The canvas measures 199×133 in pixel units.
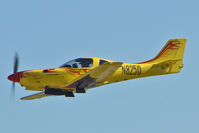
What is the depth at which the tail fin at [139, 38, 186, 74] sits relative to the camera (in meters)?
26.0

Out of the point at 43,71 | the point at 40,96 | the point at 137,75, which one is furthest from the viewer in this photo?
the point at 40,96

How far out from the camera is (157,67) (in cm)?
2591

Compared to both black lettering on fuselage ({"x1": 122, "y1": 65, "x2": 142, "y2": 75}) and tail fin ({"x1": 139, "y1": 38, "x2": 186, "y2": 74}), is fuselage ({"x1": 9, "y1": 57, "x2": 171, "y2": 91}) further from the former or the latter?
tail fin ({"x1": 139, "y1": 38, "x2": 186, "y2": 74})

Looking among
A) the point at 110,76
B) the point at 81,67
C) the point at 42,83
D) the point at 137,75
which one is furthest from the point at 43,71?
the point at 137,75

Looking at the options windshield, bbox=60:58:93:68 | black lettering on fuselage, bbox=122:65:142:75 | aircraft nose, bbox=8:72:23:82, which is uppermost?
windshield, bbox=60:58:93:68

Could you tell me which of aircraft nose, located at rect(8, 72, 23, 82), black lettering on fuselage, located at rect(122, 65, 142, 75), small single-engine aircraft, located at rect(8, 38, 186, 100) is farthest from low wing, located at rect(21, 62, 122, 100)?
aircraft nose, located at rect(8, 72, 23, 82)

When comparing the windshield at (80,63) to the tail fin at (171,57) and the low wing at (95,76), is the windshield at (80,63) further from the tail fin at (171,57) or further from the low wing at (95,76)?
the tail fin at (171,57)

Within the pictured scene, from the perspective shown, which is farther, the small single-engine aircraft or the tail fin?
the tail fin

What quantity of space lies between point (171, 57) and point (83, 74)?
7580 millimetres

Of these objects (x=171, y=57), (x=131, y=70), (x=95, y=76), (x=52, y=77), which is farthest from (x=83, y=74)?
(x=171, y=57)

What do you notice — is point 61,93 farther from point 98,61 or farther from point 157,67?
point 157,67

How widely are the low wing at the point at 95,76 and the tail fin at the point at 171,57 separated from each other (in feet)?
14.9

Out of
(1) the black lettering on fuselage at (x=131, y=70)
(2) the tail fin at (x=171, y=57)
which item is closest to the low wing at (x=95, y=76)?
(1) the black lettering on fuselage at (x=131, y=70)

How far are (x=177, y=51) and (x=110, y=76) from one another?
18.7 feet
